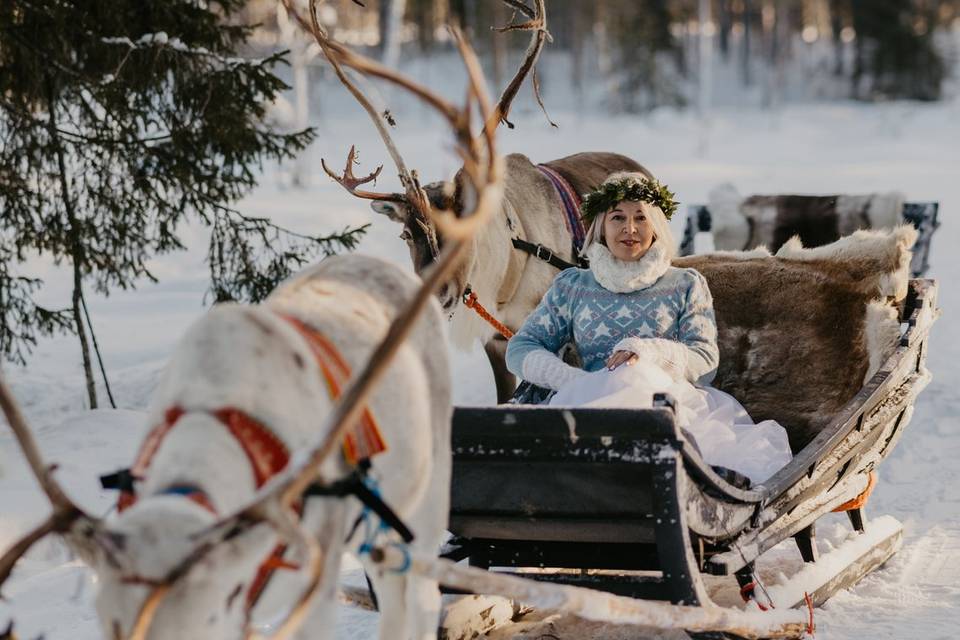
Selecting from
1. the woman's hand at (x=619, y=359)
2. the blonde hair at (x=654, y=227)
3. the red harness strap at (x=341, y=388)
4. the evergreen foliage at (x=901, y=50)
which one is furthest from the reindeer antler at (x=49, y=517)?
the evergreen foliage at (x=901, y=50)

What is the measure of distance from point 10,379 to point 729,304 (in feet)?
17.5

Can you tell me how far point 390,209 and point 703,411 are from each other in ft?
6.63

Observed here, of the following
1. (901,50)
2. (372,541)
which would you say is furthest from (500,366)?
(901,50)


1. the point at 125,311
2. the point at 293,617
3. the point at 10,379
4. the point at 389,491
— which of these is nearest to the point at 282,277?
the point at 10,379

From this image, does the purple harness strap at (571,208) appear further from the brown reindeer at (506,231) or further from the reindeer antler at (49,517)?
the reindeer antler at (49,517)

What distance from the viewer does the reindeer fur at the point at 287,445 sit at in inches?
79.9

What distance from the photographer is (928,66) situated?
128ft

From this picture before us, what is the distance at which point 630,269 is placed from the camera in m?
4.54

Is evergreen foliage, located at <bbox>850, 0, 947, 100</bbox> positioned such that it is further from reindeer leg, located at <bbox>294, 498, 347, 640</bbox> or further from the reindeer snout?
reindeer leg, located at <bbox>294, 498, 347, 640</bbox>

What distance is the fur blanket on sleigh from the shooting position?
510 centimetres

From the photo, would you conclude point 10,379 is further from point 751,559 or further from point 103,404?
point 751,559

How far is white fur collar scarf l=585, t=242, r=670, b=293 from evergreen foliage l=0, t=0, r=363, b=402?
105 inches

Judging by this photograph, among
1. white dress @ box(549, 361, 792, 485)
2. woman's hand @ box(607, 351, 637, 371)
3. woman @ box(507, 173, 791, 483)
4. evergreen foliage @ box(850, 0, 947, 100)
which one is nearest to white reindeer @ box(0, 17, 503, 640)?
white dress @ box(549, 361, 792, 485)

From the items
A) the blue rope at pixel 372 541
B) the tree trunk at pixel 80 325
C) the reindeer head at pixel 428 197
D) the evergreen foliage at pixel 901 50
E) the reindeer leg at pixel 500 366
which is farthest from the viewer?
the evergreen foliage at pixel 901 50
